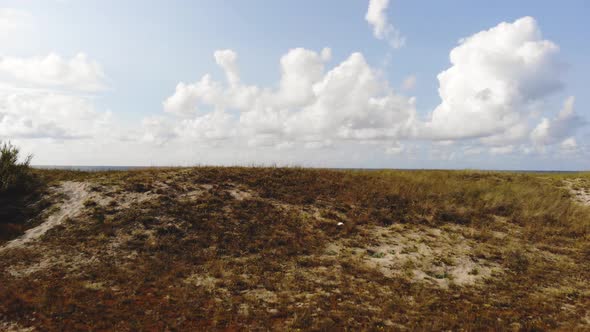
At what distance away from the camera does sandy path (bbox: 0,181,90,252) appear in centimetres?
1541

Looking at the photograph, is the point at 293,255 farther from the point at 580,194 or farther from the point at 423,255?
the point at 580,194

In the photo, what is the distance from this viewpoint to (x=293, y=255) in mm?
15195

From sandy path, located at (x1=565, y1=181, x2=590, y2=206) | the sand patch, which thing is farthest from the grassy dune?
sandy path, located at (x1=565, y1=181, x2=590, y2=206)

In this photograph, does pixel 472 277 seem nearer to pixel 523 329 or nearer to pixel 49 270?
pixel 523 329

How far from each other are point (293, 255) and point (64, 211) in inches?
516

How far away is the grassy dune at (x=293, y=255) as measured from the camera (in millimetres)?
10102

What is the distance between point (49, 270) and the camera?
1288cm

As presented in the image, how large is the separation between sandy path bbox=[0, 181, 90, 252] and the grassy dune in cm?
12

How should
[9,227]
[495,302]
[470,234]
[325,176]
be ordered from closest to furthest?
[495,302] < [9,227] < [470,234] < [325,176]

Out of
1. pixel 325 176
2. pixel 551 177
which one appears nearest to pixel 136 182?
pixel 325 176

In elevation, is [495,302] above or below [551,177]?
below

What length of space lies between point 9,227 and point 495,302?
Result: 22.1 m

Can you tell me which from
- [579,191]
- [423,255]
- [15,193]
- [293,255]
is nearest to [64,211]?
[15,193]

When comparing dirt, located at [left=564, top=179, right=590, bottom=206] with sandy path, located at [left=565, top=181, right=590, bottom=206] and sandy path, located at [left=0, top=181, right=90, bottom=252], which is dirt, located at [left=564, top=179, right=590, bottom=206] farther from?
sandy path, located at [left=0, top=181, right=90, bottom=252]
